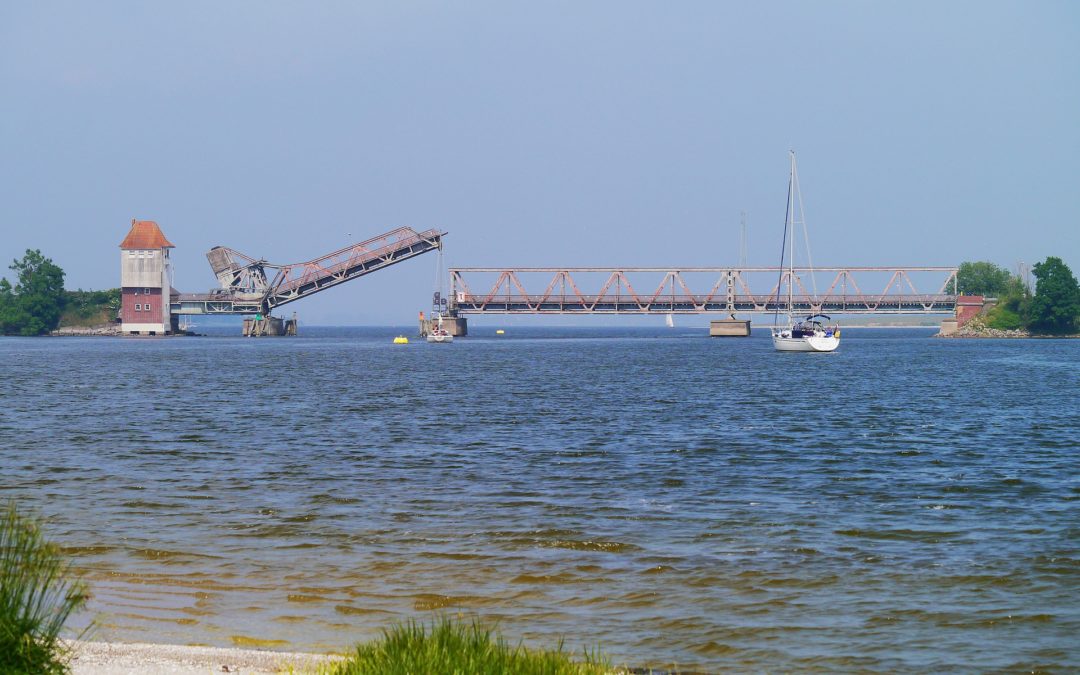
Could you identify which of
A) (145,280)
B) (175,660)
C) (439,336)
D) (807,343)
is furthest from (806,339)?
(145,280)

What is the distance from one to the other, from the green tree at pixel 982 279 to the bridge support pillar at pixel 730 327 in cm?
5117

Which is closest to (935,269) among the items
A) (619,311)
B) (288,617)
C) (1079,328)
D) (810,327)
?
(1079,328)

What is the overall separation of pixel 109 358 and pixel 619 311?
70699 millimetres

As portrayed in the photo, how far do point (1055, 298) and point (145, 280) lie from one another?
10358cm

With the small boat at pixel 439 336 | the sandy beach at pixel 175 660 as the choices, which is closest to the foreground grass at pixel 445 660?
the sandy beach at pixel 175 660

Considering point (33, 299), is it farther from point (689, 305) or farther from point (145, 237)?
point (689, 305)

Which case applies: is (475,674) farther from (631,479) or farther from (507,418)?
(507,418)

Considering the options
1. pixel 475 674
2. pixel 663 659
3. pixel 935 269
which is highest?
pixel 935 269

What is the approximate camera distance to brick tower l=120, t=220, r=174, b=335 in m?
125

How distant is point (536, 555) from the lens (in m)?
12.0

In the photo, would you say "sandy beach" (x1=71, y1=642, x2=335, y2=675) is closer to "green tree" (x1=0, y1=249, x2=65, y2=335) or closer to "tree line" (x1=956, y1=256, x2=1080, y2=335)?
"tree line" (x1=956, y1=256, x2=1080, y2=335)

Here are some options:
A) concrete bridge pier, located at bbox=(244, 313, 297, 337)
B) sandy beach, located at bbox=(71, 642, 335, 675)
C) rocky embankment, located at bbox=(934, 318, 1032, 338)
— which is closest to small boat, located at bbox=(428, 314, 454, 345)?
concrete bridge pier, located at bbox=(244, 313, 297, 337)

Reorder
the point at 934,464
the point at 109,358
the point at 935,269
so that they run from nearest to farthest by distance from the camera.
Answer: the point at 934,464
the point at 109,358
the point at 935,269

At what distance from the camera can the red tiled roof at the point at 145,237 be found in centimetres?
12519
